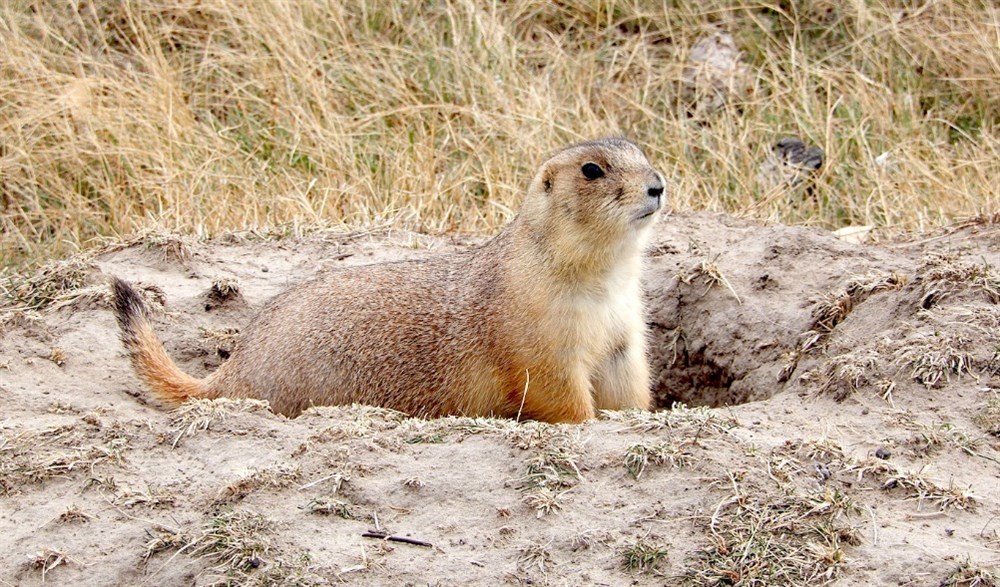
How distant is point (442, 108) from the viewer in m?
9.08

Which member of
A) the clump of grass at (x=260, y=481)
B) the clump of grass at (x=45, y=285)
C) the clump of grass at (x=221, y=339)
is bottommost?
the clump of grass at (x=221, y=339)

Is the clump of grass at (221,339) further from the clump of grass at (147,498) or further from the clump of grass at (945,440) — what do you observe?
the clump of grass at (945,440)

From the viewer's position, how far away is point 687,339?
6.50 m

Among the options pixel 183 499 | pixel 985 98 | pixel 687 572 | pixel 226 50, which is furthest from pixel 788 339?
pixel 226 50

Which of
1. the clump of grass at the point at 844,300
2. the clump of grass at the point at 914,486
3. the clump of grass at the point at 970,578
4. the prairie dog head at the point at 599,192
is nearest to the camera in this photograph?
the clump of grass at the point at 970,578

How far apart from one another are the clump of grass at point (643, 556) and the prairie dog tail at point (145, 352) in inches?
101

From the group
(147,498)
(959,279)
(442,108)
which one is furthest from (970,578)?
(442,108)

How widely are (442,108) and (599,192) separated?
3.89 metres

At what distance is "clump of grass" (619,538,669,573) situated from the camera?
3.74m

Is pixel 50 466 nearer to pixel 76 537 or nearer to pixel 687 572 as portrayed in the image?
pixel 76 537

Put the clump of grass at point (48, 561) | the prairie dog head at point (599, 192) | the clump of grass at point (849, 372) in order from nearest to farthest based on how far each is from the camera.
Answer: the clump of grass at point (48, 561) < the clump of grass at point (849, 372) < the prairie dog head at point (599, 192)

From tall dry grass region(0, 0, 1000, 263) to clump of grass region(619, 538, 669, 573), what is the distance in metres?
4.32

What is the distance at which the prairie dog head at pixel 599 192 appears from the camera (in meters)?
5.32

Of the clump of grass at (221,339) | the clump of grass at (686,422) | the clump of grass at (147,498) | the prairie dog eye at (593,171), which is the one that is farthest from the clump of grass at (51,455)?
the prairie dog eye at (593,171)
